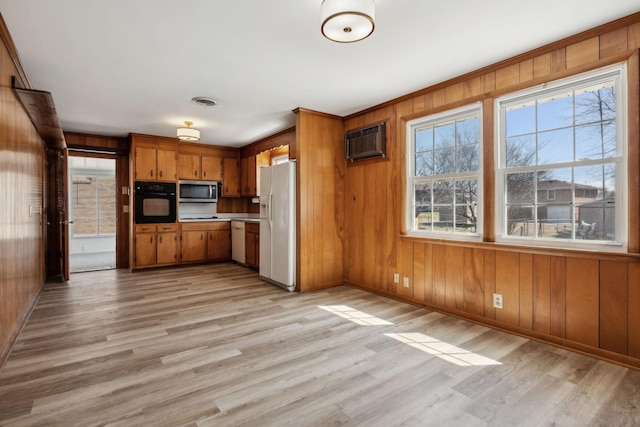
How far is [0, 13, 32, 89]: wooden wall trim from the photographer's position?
7.59 ft

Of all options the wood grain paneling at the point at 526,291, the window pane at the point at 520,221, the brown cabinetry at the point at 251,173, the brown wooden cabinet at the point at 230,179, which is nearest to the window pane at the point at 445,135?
the window pane at the point at 520,221

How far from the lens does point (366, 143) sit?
169 inches

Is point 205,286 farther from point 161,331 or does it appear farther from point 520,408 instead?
point 520,408

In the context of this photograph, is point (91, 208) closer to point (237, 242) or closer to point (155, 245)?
point (155, 245)

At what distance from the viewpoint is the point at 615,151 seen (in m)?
2.41

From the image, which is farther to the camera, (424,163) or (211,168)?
(211,168)

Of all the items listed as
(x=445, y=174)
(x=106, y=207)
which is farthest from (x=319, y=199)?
(x=106, y=207)

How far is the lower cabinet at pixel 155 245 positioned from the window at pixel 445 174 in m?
4.55

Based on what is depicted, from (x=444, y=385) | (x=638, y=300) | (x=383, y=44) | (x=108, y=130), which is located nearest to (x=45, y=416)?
(x=444, y=385)

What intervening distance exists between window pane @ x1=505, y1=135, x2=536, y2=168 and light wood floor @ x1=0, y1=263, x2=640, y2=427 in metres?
1.59

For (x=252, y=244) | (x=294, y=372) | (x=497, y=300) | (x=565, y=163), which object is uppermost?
(x=565, y=163)

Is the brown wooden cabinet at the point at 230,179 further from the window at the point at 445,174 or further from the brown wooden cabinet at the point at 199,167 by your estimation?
the window at the point at 445,174

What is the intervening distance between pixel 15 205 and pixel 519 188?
14.9 feet

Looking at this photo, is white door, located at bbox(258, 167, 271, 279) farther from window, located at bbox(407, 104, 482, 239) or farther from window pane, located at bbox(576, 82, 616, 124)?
window pane, located at bbox(576, 82, 616, 124)
